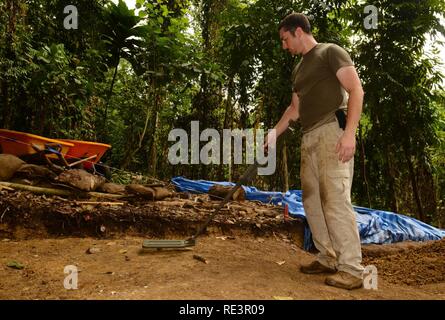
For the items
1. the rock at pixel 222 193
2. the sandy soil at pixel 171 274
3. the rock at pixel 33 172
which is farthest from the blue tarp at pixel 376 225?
the rock at pixel 33 172

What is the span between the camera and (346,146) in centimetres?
223

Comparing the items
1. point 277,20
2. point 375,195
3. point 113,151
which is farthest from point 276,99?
point 113,151

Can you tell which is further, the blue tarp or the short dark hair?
the blue tarp

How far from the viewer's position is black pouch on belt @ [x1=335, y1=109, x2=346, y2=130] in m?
2.38

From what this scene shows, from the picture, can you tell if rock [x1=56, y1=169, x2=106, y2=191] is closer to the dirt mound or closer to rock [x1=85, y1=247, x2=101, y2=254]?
rock [x1=85, y1=247, x2=101, y2=254]

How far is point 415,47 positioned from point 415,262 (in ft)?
16.0

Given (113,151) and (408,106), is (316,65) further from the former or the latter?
(113,151)

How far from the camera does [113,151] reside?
30.9ft

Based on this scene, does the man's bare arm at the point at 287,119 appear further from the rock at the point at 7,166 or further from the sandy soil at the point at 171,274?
the rock at the point at 7,166

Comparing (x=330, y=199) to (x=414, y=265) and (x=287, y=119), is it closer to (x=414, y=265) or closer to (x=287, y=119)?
(x=287, y=119)

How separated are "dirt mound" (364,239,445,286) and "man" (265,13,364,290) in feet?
3.36

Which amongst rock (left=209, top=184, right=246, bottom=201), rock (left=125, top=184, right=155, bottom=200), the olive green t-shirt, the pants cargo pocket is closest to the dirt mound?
the pants cargo pocket

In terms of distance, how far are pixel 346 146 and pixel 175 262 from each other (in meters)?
1.54

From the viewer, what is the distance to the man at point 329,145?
7.32 ft
